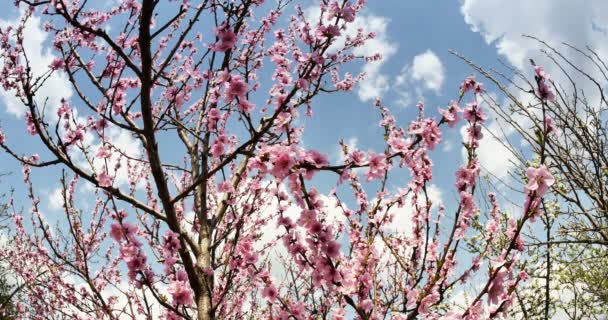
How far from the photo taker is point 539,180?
6.85 feet

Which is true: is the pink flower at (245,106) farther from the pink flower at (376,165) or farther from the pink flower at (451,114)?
the pink flower at (451,114)

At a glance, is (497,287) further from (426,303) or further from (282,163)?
(282,163)

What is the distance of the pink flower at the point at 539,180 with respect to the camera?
2.05m

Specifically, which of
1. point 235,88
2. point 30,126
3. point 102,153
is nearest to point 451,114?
point 235,88

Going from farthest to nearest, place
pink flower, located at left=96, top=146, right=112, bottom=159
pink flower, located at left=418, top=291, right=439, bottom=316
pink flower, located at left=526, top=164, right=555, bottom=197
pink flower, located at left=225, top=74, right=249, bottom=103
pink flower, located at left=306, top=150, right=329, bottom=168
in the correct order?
pink flower, located at left=96, top=146, right=112, bottom=159 < pink flower, located at left=418, top=291, right=439, bottom=316 < pink flower, located at left=225, top=74, right=249, bottom=103 < pink flower, located at left=306, top=150, right=329, bottom=168 < pink flower, located at left=526, top=164, right=555, bottom=197

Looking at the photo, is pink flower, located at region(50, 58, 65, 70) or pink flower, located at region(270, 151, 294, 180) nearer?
pink flower, located at region(270, 151, 294, 180)

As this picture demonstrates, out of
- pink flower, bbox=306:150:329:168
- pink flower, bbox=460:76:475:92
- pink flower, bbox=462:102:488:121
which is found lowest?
pink flower, bbox=306:150:329:168

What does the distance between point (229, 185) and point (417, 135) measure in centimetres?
198

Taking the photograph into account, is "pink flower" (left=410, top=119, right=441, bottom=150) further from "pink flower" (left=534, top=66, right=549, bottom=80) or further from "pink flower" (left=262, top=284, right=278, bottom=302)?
"pink flower" (left=262, top=284, right=278, bottom=302)

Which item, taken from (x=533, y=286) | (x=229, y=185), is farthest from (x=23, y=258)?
(x=533, y=286)

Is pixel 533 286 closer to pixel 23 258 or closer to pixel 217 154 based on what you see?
pixel 217 154

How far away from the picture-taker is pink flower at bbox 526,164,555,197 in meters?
2.05

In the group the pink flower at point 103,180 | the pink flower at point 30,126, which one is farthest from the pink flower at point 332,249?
the pink flower at point 30,126

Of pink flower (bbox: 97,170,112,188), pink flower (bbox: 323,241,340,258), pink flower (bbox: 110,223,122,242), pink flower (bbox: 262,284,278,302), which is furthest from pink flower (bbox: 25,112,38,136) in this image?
pink flower (bbox: 323,241,340,258)
